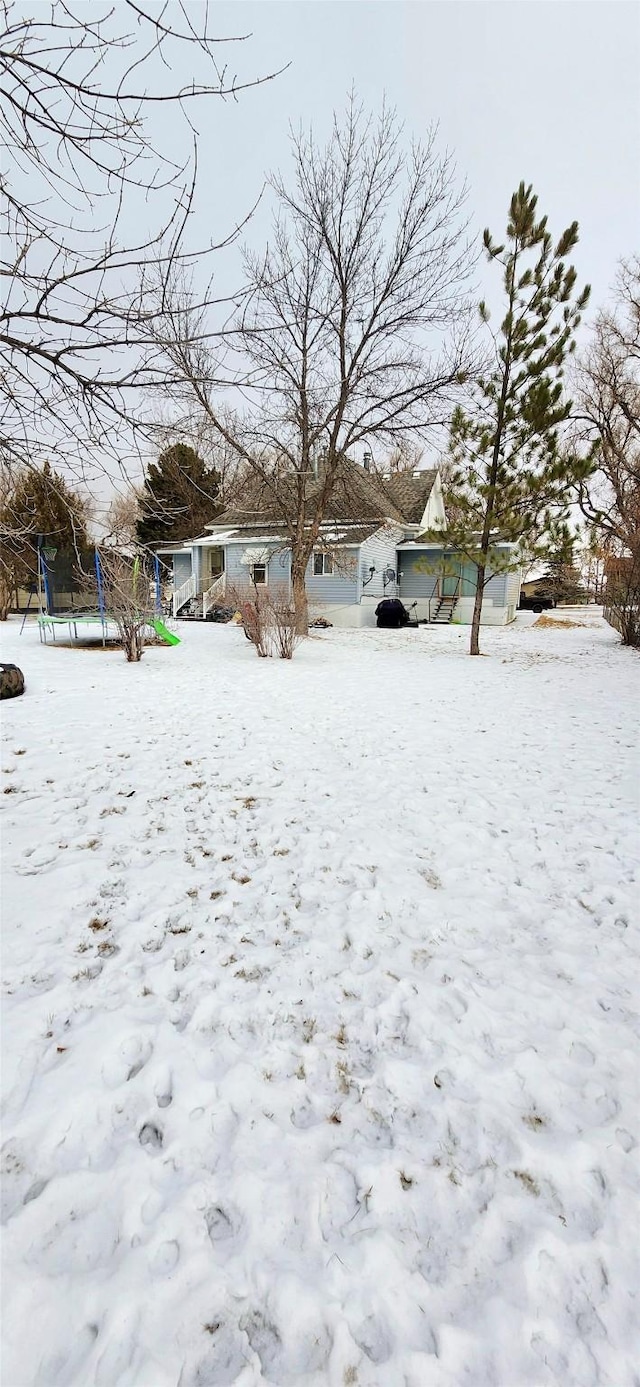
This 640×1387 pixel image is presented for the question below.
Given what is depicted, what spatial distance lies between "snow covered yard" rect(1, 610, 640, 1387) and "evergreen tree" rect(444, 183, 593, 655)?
8.77 m

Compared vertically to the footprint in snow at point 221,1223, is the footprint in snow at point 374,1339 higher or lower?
lower

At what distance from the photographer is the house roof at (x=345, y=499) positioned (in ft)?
53.5

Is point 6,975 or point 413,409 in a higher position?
point 413,409

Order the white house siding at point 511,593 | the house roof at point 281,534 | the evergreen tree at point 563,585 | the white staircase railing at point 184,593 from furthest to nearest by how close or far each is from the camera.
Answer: the evergreen tree at point 563,585, the white staircase railing at point 184,593, the white house siding at point 511,593, the house roof at point 281,534

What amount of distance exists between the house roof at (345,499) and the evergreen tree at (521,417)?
5.04m

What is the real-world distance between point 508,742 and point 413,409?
461 inches

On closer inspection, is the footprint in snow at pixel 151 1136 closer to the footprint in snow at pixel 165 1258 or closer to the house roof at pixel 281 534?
the footprint in snow at pixel 165 1258

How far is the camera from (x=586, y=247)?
34.7 feet

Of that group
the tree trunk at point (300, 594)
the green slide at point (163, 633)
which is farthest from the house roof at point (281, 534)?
the green slide at point (163, 633)

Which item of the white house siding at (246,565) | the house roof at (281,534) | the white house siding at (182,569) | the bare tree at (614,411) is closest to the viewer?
the bare tree at (614,411)

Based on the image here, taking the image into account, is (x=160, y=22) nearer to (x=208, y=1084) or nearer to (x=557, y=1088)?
(x=208, y=1084)

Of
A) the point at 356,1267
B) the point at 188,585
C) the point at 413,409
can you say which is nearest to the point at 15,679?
the point at 356,1267

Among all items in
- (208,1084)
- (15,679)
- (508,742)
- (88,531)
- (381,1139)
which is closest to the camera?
(381,1139)

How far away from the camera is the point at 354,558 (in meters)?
19.4
